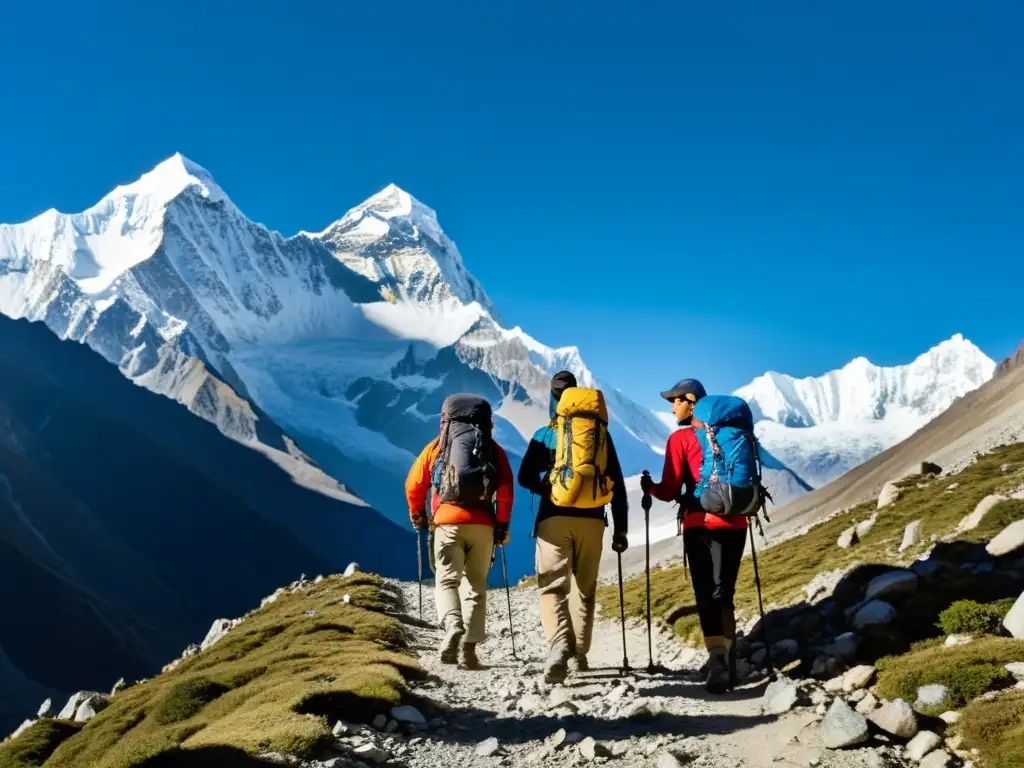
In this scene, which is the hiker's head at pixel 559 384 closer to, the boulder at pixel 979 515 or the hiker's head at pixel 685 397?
the hiker's head at pixel 685 397

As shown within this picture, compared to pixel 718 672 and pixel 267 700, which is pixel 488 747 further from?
pixel 267 700

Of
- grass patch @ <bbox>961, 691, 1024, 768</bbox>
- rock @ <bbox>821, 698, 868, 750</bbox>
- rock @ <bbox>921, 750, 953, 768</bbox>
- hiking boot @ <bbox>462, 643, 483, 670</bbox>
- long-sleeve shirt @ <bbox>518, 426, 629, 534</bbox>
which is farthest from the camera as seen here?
hiking boot @ <bbox>462, 643, 483, 670</bbox>

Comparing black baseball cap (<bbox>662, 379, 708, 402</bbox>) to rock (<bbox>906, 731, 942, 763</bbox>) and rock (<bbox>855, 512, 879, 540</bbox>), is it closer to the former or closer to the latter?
rock (<bbox>906, 731, 942, 763</bbox>)

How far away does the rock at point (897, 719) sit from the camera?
27.0ft

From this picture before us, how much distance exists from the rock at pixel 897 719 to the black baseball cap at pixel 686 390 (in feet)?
16.5

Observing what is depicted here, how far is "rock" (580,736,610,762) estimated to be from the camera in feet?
28.2

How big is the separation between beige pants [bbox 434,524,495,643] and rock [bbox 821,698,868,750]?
18.2ft

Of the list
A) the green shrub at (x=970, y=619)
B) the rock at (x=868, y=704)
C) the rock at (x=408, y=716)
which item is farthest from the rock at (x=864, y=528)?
the rock at (x=408, y=716)

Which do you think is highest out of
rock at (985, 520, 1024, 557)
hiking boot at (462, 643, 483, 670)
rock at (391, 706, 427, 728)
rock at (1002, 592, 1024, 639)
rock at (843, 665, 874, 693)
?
rock at (985, 520, 1024, 557)

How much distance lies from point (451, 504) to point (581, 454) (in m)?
2.29

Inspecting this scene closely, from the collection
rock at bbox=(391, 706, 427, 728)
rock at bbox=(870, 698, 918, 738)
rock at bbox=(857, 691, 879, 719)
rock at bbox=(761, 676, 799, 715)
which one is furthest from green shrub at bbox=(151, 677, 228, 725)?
rock at bbox=(870, 698, 918, 738)

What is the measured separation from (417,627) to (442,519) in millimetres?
17250

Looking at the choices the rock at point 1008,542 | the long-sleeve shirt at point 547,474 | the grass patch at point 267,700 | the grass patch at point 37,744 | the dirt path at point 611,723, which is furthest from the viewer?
the grass patch at point 37,744

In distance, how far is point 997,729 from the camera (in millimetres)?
7707
